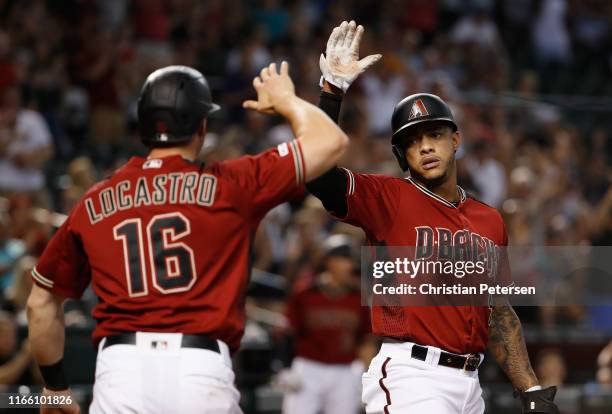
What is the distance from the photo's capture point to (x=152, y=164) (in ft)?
14.6

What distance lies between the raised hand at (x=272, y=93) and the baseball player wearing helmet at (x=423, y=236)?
41 centimetres

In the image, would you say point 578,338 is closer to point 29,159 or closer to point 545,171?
point 545,171

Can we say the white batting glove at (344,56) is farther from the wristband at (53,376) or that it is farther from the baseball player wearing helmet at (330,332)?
the baseball player wearing helmet at (330,332)

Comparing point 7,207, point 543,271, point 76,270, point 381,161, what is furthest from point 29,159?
point 76,270

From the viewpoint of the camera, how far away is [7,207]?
32.3 ft

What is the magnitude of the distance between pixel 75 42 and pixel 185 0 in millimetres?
1917

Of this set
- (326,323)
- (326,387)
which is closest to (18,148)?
(326,323)

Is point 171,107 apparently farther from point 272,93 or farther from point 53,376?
point 53,376

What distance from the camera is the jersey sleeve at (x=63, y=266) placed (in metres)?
4.60

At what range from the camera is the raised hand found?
4.41m

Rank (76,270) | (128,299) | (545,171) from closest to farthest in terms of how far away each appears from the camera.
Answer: (128,299), (76,270), (545,171)

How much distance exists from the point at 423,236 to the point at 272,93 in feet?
3.89

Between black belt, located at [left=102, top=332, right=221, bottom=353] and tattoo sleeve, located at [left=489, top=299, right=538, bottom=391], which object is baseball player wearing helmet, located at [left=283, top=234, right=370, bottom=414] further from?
black belt, located at [left=102, top=332, right=221, bottom=353]

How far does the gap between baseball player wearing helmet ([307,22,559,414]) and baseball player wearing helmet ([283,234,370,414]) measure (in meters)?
4.68
